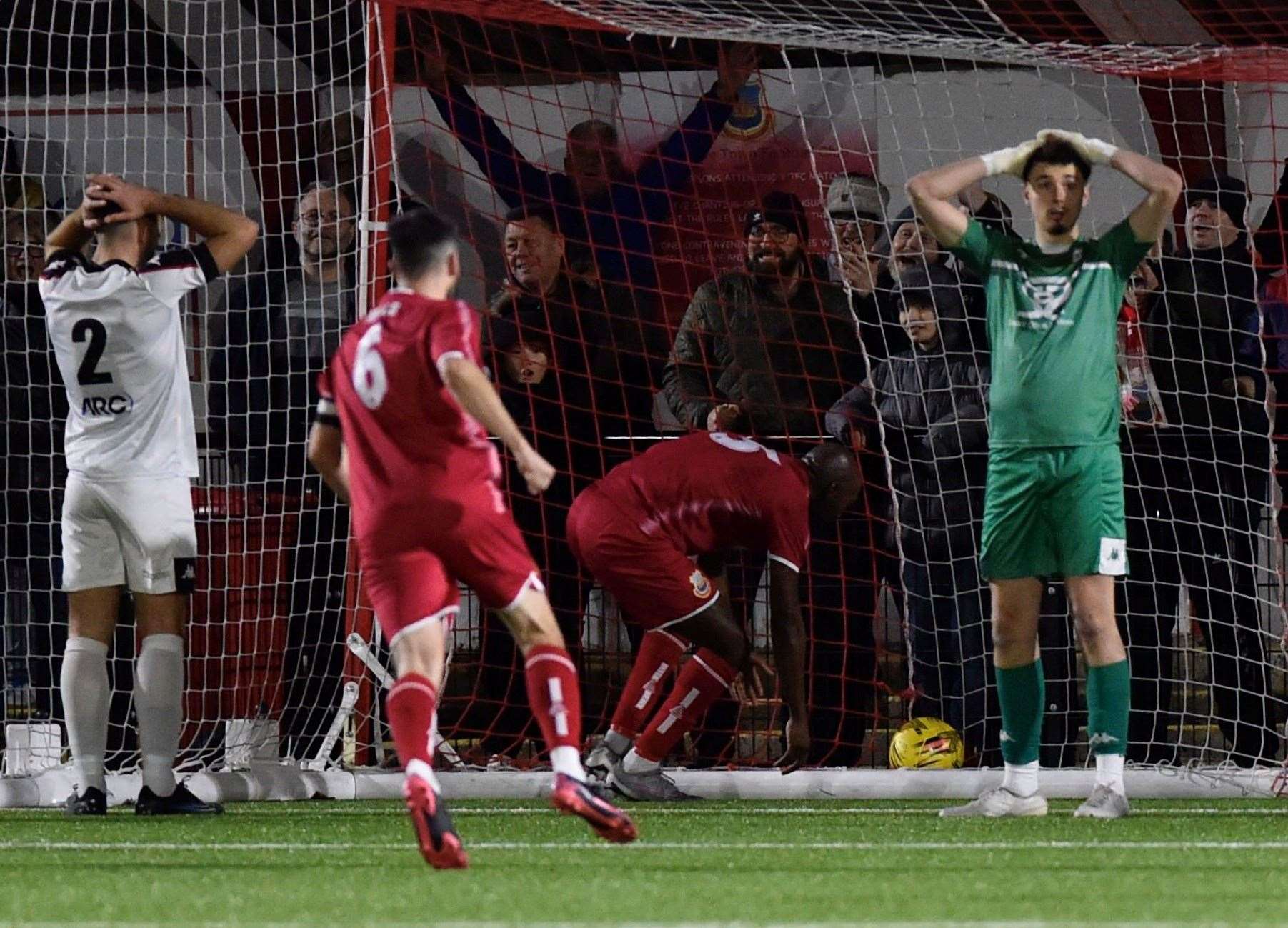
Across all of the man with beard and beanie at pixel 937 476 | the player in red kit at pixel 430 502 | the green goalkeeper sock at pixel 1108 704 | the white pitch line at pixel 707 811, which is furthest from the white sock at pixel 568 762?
the man with beard and beanie at pixel 937 476

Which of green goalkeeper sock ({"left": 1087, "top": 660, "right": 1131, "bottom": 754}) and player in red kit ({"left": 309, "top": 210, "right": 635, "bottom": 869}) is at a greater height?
player in red kit ({"left": 309, "top": 210, "right": 635, "bottom": 869})

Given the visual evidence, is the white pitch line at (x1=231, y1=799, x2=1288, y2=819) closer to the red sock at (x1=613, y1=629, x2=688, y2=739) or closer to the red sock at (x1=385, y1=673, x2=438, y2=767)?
the red sock at (x1=613, y1=629, x2=688, y2=739)

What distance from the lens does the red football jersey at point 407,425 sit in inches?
206

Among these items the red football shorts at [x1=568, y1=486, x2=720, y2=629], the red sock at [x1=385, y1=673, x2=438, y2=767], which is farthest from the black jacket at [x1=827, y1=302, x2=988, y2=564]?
the red sock at [x1=385, y1=673, x2=438, y2=767]

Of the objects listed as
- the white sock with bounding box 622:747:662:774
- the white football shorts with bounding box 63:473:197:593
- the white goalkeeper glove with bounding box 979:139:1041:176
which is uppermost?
the white goalkeeper glove with bounding box 979:139:1041:176

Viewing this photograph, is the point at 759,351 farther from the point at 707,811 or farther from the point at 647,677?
the point at 707,811

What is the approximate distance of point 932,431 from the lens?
843cm

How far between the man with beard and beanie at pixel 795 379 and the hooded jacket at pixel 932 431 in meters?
0.21

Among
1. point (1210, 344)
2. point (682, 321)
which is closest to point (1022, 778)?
point (1210, 344)

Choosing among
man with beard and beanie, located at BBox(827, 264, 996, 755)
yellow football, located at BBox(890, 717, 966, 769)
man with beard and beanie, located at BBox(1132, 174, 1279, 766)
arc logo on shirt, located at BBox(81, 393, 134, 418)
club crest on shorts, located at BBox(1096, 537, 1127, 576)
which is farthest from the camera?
man with beard and beanie, located at BBox(827, 264, 996, 755)

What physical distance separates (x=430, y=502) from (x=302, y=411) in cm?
374

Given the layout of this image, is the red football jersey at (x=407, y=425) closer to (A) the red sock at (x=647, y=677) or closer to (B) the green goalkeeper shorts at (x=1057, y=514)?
(B) the green goalkeeper shorts at (x=1057, y=514)

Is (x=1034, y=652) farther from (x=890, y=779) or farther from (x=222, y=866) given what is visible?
(x=222, y=866)

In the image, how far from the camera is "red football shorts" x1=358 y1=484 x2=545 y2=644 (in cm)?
526
